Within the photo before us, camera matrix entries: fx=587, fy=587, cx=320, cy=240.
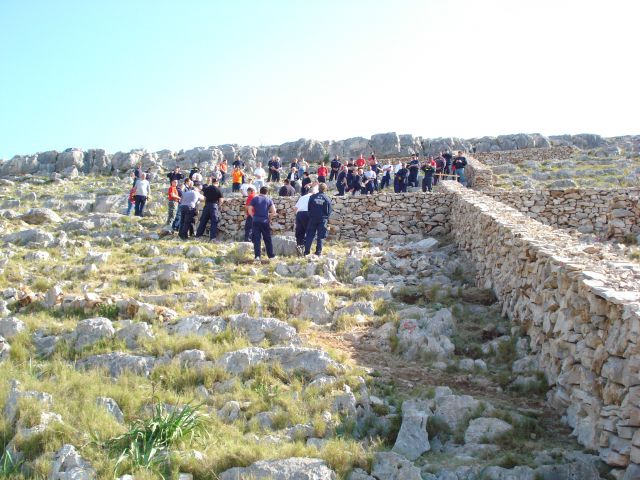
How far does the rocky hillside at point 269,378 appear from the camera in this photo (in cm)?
504

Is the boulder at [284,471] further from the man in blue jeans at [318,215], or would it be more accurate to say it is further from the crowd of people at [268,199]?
the man in blue jeans at [318,215]

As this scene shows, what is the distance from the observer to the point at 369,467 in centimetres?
496

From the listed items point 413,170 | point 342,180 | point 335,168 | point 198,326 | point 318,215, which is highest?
point 335,168

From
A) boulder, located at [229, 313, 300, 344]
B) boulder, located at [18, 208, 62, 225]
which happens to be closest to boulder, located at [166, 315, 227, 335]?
boulder, located at [229, 313, 300, 344]

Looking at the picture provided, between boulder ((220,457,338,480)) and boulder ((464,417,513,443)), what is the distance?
1.43 meters

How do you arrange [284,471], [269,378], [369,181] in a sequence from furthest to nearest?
[369,181]
[269,378]
[284,471]

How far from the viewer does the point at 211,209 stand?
15695mm

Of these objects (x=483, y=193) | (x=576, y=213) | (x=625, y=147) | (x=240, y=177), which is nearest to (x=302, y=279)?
(x=483, y=193)

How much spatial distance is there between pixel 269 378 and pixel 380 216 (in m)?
10.6

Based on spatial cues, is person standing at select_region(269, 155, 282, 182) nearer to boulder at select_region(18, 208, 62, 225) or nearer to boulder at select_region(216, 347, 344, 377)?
boulder at select_region(18, 208, 62, 225)

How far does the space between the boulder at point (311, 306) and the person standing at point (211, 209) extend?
6.64 metres

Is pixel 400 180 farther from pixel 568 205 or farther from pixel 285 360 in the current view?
pixel 285 360

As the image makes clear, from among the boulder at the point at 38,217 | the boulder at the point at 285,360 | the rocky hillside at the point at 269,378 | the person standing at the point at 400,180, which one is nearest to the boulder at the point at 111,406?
the rocky hillside at the point at 269,378

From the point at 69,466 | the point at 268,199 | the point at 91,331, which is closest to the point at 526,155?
the point at 268,199
